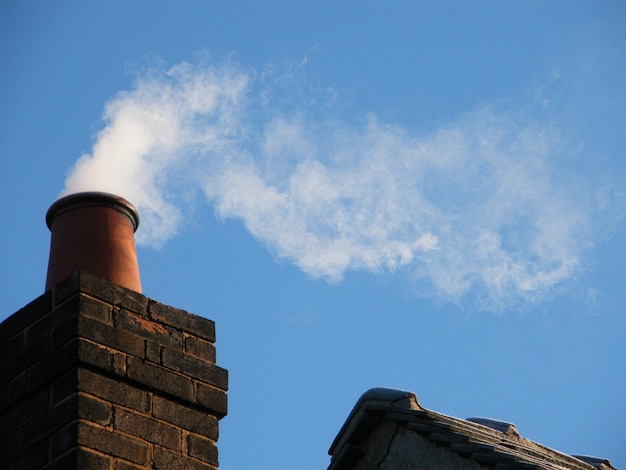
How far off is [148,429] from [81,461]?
0.39 meters

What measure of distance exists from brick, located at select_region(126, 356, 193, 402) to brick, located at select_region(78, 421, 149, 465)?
0.89 ft

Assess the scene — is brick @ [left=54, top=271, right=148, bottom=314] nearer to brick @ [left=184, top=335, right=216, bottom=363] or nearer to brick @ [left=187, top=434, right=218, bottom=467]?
brick @ [left=184, top=335, right=216, bottom=363]

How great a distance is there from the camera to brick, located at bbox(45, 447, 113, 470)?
14.9ft

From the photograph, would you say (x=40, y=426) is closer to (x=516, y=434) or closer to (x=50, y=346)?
(x=50, y=346)

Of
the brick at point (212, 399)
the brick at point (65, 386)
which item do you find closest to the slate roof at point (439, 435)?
the brick at point (212, 399)

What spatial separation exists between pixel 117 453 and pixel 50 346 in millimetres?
560

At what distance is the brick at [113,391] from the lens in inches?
188

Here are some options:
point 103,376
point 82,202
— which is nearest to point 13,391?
point 103,376

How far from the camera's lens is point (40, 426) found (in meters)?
4.79

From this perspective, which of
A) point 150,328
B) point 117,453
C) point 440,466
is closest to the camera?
point 117,453

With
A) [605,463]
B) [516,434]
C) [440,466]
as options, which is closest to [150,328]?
[440,466]

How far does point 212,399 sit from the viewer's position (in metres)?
5.17

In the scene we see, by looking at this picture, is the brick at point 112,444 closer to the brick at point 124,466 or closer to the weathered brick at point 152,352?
the brick at point 124,466

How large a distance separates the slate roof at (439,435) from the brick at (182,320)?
1.97 metres
